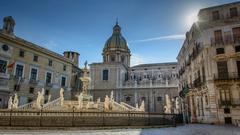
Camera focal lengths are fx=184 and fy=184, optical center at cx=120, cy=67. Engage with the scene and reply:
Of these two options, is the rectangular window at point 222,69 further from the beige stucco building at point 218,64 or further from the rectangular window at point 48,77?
the rectangular window at point 48,77

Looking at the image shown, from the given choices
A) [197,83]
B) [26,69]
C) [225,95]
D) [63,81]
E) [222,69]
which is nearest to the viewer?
[225,95]

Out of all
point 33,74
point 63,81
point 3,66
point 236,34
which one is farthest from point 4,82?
point 236,34

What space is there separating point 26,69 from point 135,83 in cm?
2398

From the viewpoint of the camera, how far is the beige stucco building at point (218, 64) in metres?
19.5

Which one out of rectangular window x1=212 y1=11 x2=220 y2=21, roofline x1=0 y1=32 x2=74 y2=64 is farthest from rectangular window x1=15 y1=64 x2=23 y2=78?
rectangular window x1=212 y1=11 x2=220 y2=21

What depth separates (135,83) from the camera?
143ft

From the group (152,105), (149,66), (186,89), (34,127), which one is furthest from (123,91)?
(34,127)

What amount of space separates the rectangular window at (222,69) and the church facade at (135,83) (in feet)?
61.1

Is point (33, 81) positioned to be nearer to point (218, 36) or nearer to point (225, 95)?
point (225, 95)

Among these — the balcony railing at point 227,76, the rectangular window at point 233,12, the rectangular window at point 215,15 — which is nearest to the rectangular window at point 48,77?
the balcony railing at point 227,76

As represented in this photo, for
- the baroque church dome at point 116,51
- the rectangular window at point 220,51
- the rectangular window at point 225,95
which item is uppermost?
the baroque church dome at point 116,51

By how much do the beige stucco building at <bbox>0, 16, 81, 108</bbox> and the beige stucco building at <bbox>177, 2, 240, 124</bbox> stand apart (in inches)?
926

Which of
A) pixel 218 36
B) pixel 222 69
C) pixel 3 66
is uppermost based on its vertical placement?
pixel 218 36

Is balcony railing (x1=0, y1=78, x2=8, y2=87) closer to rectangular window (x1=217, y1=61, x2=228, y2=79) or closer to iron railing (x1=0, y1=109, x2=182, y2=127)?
iron railing (x1=0, y1=109, x2=182, y2=127)
